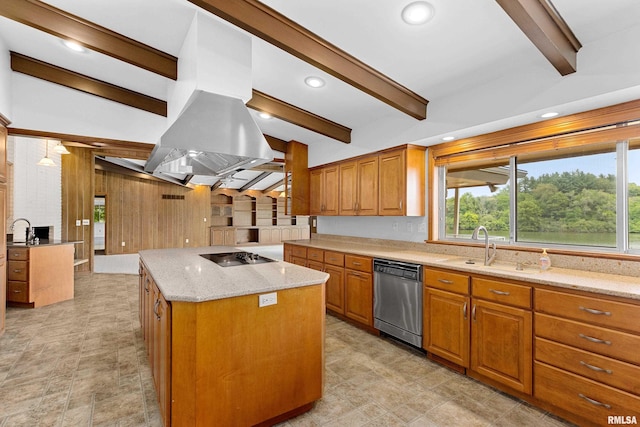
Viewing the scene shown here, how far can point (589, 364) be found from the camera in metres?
1.85

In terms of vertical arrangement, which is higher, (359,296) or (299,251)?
(299,251)

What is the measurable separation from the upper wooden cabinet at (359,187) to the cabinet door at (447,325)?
1.41 metres

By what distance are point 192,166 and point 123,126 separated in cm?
180

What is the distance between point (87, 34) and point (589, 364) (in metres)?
4.46

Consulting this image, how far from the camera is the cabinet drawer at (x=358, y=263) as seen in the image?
11.1 ft

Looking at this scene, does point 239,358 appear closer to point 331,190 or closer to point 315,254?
point 315,254

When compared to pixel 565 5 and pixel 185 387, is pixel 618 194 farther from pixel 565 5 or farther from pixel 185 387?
pixel 185 387

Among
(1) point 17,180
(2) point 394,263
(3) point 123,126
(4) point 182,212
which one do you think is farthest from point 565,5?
(4) point 182,212

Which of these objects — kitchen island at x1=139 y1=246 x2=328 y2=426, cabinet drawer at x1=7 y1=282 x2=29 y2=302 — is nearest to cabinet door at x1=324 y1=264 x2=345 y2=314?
kitchen island at x1=139 y1=246 x2=328 y2=426

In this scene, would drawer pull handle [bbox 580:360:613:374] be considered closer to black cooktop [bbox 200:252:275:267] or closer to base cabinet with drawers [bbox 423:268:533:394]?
base cabinet with drawers [bbox 423:268:533:394]

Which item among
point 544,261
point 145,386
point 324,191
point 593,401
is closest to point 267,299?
point 145,386

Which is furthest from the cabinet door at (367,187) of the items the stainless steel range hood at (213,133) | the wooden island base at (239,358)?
the wooden island base at (239,358)

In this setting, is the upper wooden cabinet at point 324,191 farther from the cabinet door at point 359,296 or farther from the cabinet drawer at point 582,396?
the cabinet drawer at point 582,396

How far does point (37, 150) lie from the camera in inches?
213
